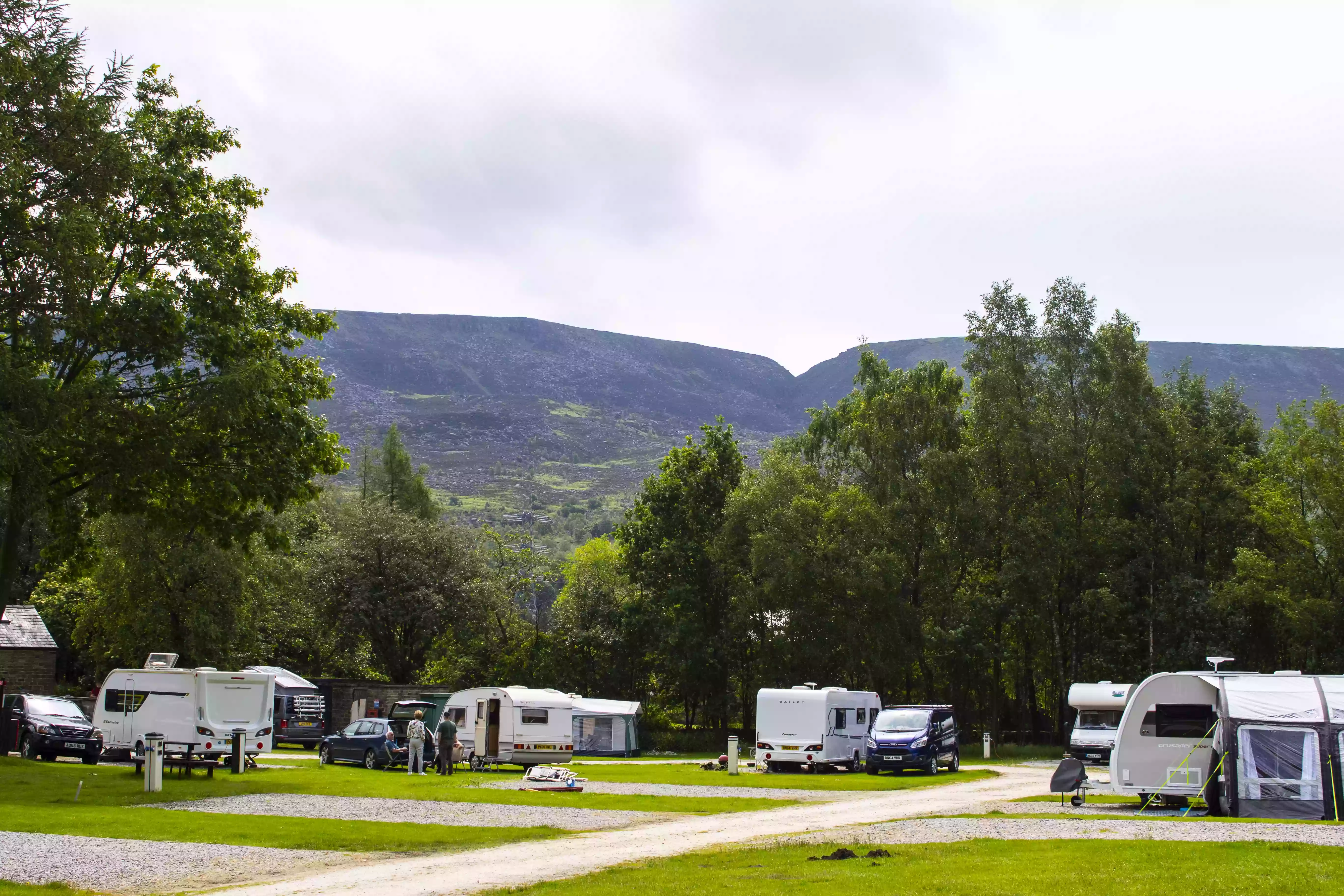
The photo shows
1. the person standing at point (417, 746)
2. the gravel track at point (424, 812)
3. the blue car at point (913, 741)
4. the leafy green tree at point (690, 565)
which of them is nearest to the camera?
the gravel track at point (424, 812)

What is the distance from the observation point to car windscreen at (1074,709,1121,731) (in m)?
34.2

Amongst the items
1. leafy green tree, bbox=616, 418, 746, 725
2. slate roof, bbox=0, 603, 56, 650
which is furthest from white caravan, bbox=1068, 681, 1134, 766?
slate roof, bbox=0, 603, 56, 650

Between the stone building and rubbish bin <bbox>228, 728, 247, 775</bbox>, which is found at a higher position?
the stone building

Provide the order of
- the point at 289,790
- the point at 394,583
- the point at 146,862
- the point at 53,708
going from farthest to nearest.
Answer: the point at 394,583 < the point at 53,708 < the point at 289,790 < the point at 146,862

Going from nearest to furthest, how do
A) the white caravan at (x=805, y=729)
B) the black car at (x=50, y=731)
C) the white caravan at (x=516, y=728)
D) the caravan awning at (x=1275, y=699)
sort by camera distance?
the caravan awning at (x=1275, y=699) → the black car at (x=50, y=731) → the white caravan at (x=516, y=728) → the white caravan at (x=805, y=729)

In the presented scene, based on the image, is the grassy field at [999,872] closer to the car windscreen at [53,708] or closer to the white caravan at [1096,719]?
the white caravan at [1096,719]

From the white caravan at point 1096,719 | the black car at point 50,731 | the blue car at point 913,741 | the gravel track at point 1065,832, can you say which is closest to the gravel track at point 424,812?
the gravel track at point 1065,832

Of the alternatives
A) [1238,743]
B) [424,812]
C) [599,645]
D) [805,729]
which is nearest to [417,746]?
[424,812]

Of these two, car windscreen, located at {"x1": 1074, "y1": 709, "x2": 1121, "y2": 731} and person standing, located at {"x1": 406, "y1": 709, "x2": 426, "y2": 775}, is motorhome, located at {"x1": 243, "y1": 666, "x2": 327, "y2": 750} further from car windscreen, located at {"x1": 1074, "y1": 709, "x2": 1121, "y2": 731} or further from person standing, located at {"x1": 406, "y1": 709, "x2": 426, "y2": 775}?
car windscreen, located at {"x1": 1074, "y1": 709, "x2": 1121, "y2": 731}

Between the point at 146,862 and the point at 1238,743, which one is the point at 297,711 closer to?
the point at 146,862

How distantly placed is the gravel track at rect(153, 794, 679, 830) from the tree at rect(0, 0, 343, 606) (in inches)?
266

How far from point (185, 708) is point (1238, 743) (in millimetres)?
20499

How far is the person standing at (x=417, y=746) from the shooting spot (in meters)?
27.1

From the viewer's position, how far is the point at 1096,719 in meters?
34.5
